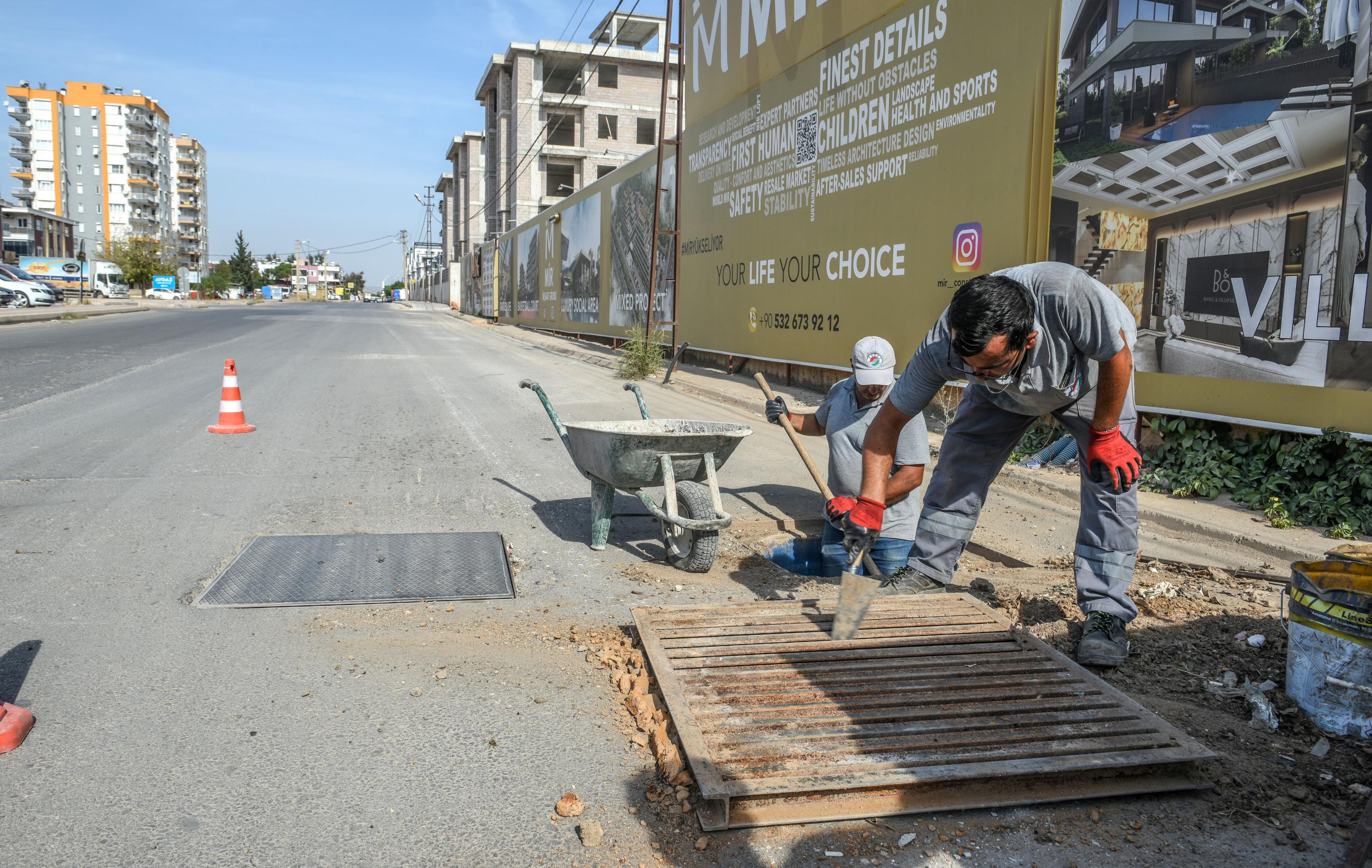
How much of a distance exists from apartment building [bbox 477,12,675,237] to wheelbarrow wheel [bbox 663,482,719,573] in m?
45.8

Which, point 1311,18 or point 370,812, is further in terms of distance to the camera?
point 1311,18

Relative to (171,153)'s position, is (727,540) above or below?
below

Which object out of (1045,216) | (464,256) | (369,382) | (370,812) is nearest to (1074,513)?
(1045,216)

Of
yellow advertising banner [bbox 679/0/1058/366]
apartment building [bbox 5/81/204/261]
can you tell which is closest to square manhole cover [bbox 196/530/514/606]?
yellow advertising banner [bbox 679/0/1058/366]

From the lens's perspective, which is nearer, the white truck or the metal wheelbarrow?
the metal wheelbarrow

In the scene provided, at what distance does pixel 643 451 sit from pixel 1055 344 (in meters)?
2.07

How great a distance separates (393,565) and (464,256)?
64.8m

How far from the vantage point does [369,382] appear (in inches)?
504

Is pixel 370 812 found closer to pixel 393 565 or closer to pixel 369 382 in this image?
pixel 393 565

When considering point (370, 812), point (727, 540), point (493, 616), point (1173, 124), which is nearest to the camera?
point (370, 812)

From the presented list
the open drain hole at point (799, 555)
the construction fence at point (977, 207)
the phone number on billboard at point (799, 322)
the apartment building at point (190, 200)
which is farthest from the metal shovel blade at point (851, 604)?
the apartment building at point (190, 200)

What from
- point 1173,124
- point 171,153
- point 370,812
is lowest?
point 370,812

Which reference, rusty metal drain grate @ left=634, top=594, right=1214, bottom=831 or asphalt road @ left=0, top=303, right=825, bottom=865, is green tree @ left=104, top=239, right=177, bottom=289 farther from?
rusty metal drain grate @ left=634, top=594, right=1214, bottom=831

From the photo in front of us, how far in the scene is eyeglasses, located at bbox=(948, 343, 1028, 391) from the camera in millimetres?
2902
